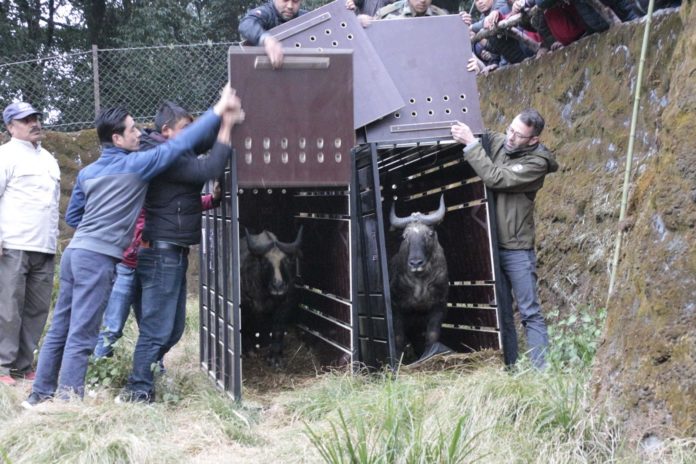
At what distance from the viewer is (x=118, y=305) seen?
23.0ft

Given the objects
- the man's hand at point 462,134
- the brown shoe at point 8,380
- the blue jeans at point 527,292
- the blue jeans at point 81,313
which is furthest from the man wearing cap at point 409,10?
the brown shoe at point 8,380

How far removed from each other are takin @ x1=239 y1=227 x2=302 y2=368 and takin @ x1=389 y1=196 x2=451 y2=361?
1.01 m

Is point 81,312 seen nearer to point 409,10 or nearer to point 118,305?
point 118,305

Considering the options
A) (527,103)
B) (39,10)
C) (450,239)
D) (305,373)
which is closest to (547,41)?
(527,103)

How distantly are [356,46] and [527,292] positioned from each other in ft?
7.60

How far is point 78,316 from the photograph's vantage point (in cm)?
578

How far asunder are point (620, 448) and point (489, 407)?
2.57 ft

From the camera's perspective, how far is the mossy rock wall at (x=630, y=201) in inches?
156

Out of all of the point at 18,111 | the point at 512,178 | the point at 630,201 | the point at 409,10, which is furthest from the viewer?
the point at 409,10

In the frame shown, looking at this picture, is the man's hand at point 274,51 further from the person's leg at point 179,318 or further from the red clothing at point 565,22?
the red clothing at point 565,22

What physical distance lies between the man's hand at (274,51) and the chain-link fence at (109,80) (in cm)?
638

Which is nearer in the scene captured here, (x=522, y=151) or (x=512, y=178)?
(x=512, y=178)

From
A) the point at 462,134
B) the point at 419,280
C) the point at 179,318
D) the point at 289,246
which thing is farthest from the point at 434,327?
the point at 179,318

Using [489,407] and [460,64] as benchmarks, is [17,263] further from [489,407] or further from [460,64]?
[489,407]
